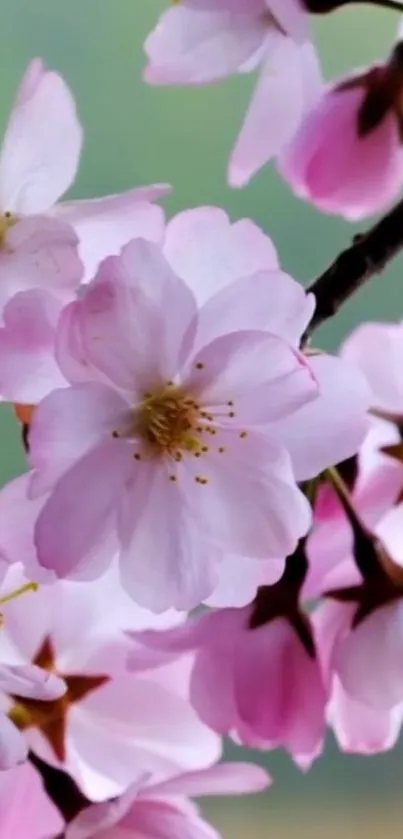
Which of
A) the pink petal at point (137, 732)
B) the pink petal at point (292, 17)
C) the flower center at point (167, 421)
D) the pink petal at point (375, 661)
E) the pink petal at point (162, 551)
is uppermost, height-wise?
Result: the pink petal at point (292, 17)

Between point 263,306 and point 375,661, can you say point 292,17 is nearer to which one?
point 263,306

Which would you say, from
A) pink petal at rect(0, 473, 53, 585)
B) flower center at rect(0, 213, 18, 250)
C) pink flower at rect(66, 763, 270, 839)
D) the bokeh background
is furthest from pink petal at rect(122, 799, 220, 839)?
the bokeh background

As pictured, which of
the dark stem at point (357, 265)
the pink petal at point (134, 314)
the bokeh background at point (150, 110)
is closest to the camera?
the pink petal at point (134, 314)

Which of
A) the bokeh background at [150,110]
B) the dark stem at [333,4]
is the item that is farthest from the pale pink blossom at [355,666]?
the bokeh background at [150,110]

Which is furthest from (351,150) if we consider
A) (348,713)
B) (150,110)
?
(150,110)

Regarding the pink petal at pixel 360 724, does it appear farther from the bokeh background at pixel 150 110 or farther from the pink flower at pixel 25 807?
the bokeh background at pixel 150 110

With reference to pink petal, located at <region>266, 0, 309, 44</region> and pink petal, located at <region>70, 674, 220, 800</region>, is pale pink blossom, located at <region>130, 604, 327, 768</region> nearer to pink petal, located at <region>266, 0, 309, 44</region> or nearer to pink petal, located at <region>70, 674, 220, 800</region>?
pink petal, located at <region>70, 674, 220, 800</region>

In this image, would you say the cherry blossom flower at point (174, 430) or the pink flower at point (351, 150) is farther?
the pink flower at point (351, 150)

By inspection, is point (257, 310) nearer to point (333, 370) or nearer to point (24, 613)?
point (333, 370)
